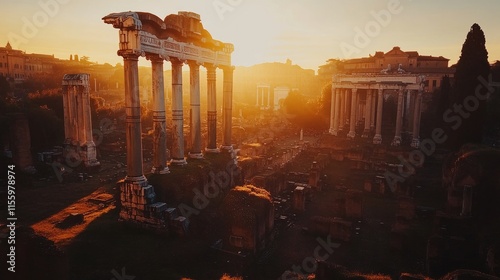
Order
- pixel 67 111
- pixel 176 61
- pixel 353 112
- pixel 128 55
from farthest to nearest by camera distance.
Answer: pixel 353 112
pixel 67 111
pixel 176 61
pixel 128 55

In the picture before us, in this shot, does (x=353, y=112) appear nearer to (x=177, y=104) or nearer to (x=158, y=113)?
(x=177, y=104)

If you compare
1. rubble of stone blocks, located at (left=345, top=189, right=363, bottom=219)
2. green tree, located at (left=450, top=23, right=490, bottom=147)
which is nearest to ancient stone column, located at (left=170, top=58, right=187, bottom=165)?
rubble of stone blocks, located at (left=345, top=189, right=363, bottom=219)

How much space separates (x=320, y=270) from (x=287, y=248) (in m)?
3.90

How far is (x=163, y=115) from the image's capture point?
11.7 metres

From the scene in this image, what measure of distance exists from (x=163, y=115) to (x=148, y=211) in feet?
11.2

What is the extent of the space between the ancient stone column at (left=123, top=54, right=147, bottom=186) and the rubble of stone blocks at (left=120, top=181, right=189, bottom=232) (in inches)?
11.1

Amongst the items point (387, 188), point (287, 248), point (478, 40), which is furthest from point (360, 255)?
point (478, 40)

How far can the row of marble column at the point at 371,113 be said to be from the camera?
1063 inches

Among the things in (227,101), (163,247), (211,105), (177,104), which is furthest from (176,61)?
(163,247)

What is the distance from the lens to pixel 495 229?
10898 mm

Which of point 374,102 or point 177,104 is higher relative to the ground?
point 374,102

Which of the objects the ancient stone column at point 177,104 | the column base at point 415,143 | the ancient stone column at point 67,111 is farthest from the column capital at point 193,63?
the column base at point 415,143

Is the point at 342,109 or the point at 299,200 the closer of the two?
the point at 299,200

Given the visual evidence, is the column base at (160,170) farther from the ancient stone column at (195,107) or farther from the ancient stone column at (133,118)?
the ancient stone column at (195,107)
